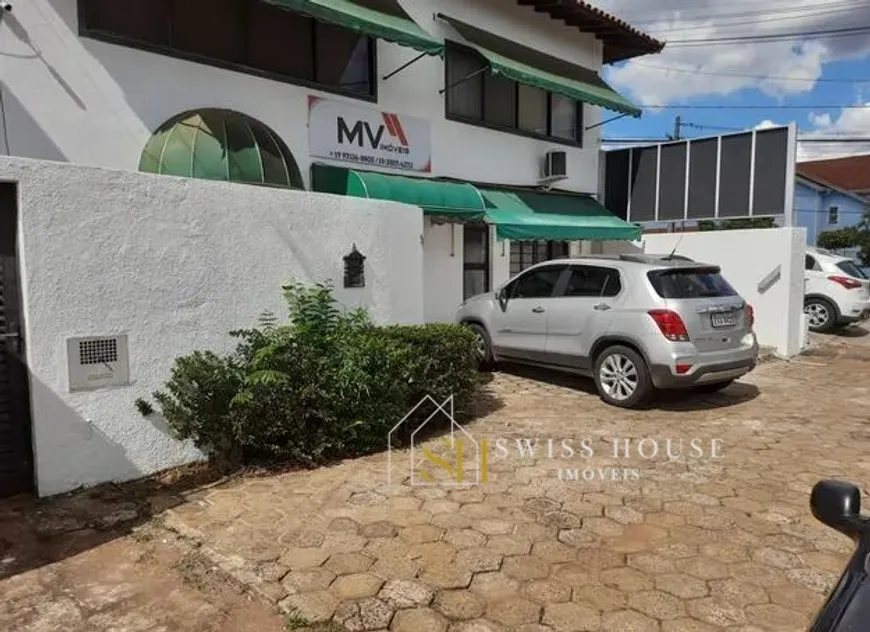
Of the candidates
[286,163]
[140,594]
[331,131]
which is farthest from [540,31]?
[140,594]

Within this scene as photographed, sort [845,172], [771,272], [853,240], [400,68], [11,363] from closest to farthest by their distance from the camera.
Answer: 1. [11,363]
2. [400,68]
3. [771,272]
4. [853,240]
5. [845,172]

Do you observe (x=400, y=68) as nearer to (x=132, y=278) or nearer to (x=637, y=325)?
(x=637, y=325)

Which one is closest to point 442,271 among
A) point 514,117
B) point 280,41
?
point 514,117

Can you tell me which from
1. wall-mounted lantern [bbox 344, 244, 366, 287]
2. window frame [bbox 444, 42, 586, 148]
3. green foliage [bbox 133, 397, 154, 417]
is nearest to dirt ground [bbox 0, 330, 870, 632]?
green foliage [bbox 133, 397, 154, 417]

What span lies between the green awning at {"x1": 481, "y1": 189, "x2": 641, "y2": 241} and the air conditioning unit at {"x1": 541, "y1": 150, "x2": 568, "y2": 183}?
387 mm

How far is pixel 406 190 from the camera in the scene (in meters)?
9.46

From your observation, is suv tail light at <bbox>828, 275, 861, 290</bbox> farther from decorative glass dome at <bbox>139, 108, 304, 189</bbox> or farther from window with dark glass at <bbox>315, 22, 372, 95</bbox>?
decorative glass dome at <bbox>139, 108, 304, 189</bbox>

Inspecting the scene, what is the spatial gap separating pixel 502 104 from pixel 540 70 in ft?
4.16

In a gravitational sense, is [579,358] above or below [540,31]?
below

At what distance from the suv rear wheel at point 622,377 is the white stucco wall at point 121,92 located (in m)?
5.05

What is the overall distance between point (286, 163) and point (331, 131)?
4.61ft

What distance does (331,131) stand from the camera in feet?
30.9

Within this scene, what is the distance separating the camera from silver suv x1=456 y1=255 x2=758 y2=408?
681cm

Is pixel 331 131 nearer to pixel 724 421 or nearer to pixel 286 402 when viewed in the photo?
pixel 286 402
